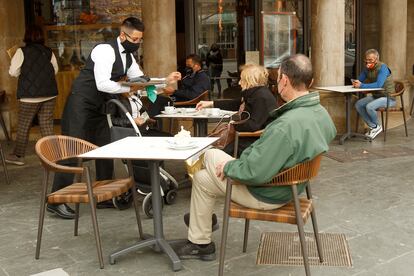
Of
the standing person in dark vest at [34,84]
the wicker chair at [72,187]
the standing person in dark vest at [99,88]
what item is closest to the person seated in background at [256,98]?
the standing person in dark vest at [99,88]

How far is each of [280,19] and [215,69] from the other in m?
1.54

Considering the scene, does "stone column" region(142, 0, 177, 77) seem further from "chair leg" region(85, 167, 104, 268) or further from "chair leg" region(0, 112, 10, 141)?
"chair leg" region(85, 167, 104, 268)

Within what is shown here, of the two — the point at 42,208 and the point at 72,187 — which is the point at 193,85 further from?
the point at 42,208

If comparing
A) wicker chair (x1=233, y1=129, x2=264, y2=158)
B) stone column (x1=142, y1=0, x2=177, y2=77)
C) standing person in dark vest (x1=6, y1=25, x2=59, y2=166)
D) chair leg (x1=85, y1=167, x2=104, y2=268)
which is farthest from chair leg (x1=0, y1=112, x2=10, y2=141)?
chair leg (x1=85, y1=167, x2=104, y2=268)

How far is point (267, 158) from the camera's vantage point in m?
3.52

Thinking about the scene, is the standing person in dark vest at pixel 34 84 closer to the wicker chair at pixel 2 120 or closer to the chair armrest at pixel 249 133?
the wicker chair at pixel 2 120

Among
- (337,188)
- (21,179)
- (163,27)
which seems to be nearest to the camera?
(337,188)

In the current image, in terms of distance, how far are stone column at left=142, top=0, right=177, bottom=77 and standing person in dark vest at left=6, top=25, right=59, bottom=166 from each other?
1.61 metres

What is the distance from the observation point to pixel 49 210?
5.45m

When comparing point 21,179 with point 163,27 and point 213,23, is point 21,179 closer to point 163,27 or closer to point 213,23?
point 163,27

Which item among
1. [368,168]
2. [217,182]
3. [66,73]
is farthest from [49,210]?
[66,73]

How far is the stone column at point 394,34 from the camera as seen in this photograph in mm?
11055

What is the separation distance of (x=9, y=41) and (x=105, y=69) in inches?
202

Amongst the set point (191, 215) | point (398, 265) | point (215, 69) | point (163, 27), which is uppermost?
point (163, 27)
